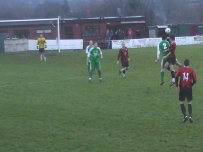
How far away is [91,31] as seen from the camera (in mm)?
70938

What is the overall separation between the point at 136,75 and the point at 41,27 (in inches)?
1697

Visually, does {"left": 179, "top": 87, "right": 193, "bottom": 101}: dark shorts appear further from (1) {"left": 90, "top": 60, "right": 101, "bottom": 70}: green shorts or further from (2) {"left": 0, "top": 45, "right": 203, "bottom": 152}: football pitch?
(1) {"left": 90, "top": 60, "right": 101, "bottom": 70}: green shorts

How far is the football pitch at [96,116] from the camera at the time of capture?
1281cm

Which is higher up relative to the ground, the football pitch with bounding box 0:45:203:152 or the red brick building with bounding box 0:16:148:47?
the red brick building with bounding box 0:16:148:47

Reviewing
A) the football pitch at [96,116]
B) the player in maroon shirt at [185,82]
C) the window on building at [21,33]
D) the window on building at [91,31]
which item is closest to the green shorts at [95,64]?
the football pitch at [96,116]

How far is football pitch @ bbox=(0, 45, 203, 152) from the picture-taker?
1281 cm

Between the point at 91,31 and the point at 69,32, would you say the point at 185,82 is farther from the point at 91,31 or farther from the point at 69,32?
the point at 69,32

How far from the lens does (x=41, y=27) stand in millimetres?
71375

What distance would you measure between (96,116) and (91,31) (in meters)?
54.8

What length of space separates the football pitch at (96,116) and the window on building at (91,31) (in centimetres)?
4217

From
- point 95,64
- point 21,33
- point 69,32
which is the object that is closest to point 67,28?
point 69,32

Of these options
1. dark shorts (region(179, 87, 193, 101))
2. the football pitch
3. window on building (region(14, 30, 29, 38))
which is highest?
window on building (region(14, 30, 29, 38))

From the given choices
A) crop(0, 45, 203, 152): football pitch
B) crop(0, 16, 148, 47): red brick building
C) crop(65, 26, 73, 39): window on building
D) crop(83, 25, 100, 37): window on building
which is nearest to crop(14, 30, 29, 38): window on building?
crop(0, 16, 148, 47): red brick building

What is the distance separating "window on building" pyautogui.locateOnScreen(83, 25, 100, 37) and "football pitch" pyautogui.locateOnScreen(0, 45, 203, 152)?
4217cm
